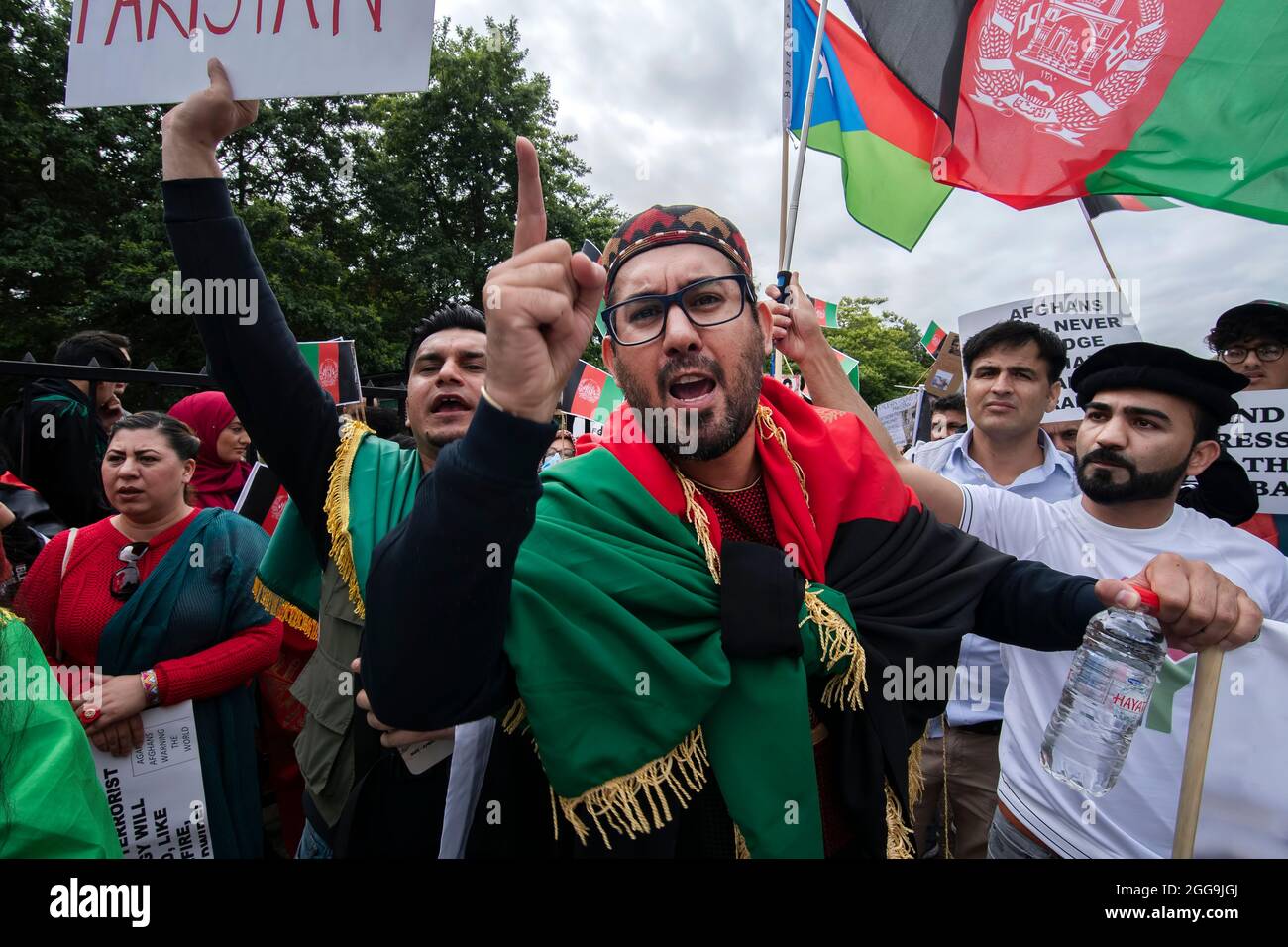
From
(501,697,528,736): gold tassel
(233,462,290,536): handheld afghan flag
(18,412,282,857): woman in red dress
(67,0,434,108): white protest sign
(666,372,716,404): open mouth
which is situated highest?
(67,0,434,108): white protest sign

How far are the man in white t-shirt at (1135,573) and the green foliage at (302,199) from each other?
11.0 meters

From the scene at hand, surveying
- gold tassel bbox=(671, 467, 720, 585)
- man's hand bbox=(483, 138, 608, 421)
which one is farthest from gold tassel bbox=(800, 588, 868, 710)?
man's hand bbox=(483, 138, 608, 421)

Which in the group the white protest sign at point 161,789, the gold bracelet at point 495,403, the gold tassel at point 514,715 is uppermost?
the gold bracelet at point 495,403

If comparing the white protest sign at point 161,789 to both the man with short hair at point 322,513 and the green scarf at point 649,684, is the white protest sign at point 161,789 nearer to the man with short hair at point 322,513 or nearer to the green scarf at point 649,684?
the man with short hair at point 322,513

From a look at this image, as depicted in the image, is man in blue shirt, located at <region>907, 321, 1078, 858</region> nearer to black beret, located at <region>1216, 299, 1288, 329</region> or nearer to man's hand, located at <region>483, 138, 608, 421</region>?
black beret, located at <region>1216, 299, 1288, 329</region>

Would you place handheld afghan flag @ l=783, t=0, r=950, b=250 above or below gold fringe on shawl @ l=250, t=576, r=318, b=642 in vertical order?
above

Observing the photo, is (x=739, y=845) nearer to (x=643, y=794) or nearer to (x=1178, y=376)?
(x=643, y=794)

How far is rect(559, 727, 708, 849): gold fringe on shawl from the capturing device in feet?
4.22

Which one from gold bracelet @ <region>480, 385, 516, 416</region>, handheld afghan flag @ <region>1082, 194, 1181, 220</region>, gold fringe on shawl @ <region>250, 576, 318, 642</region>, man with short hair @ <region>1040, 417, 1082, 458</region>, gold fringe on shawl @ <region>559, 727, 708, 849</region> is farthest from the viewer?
man with short hair @ <region>1040, 417, 1082, 458</region>

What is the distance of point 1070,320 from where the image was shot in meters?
3.81

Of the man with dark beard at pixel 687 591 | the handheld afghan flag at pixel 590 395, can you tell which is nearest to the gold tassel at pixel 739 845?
the man with dark beard at pixel 687 591

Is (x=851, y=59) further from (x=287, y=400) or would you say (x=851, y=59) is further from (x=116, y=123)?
(x=116, y=123)

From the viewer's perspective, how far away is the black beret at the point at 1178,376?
2.28m

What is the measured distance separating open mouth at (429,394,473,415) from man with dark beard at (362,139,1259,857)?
688 millimetres
